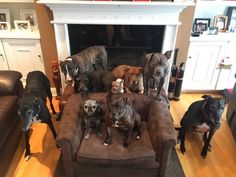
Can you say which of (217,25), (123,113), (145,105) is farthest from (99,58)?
(217,25)

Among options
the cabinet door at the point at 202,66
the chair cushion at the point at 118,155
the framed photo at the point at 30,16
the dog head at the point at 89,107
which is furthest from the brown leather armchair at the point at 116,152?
the framed photo at the point at 30,16

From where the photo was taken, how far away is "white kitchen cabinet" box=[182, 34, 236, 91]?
2.93 metres

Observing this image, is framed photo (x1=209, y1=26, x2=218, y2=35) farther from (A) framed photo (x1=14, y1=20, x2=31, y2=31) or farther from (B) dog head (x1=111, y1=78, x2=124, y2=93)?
(A) framed photo (x1=14, y1=20, x2=31, y2=31)

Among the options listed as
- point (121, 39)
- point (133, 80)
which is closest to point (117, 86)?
point (133, 80)

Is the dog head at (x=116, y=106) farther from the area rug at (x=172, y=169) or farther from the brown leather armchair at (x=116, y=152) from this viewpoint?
the area rug at (x=172, y=169)

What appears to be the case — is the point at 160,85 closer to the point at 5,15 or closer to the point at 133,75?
the point at 133,75

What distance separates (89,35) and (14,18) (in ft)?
3.88

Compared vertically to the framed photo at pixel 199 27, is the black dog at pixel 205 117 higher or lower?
lower

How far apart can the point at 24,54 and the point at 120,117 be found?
2.04m

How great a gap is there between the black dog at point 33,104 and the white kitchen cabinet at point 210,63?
6.50ft

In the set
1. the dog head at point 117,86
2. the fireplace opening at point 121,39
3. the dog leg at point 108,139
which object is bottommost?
the dog leg at point 108,139

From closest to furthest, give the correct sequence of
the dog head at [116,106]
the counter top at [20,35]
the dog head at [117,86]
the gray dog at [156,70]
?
the dog head at [116,106] < the gray dog at [156,70] < the dog head at [117,86] < the counter top at [20,35]

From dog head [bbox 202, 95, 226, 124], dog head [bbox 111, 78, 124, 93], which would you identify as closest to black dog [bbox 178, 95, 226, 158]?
dog head [bbox 202, 95, 226, 124]

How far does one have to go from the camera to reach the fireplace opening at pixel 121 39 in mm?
2783
